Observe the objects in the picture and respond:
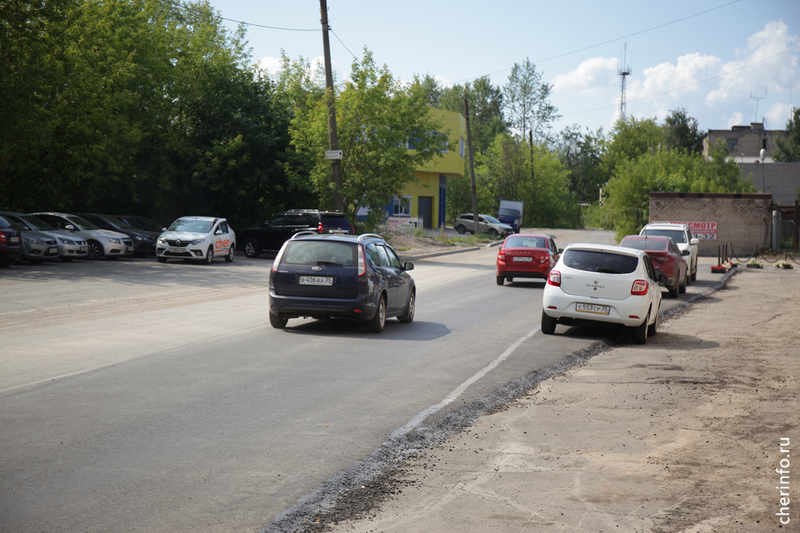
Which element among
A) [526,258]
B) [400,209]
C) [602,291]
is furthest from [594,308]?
[400,209]

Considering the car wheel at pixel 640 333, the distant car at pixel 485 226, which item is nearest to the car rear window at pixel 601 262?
the car wheel at pixel 640 333

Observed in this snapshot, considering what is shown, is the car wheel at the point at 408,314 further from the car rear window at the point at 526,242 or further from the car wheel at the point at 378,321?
the car rear window at the point at 526,242

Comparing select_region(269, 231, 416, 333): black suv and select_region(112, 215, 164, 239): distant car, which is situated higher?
select_region(112, 215, 164, 239): distant car

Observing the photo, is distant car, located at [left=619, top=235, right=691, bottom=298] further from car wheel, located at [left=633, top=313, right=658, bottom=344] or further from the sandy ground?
the sandy ground

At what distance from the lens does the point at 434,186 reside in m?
61.2

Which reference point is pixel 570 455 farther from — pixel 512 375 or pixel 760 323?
pixel 760 323

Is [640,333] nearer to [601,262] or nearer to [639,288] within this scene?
[639,288]

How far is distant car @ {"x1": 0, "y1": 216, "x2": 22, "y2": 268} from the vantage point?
2172cm

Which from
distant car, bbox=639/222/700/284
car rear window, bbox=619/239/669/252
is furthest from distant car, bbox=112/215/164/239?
distant car, bbox=639/222/700/284

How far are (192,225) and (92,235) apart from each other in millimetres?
3409

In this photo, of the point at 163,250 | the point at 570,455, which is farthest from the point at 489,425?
the point at 163,250

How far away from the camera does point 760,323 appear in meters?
14.8

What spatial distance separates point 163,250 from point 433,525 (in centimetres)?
2393

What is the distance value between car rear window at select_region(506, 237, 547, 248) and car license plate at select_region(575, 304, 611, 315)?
9.58 metres
